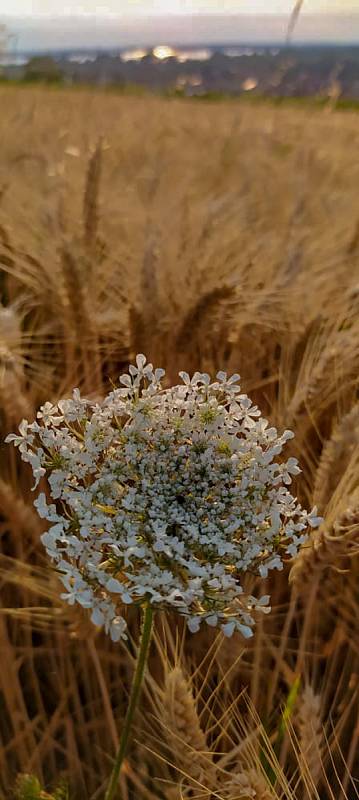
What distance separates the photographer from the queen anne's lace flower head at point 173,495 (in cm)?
40

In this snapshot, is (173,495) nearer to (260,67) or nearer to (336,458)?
(336,458)

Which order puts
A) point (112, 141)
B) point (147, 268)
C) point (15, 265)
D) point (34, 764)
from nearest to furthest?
point (34, 764) < point (147, 268) < point (15, 265) < point (112, 141)

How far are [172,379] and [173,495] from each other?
0.48 metres

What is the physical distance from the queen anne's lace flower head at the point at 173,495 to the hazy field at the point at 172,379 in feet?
0.56

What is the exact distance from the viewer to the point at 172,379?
90 centimetres

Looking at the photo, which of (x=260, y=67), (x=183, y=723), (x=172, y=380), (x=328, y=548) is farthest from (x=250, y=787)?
(x=260, y=67)

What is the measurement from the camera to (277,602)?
812mm

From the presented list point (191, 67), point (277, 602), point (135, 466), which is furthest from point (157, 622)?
point (191, 67)

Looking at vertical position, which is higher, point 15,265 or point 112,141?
point 112,141

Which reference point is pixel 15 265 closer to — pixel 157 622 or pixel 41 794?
pixel 157 622

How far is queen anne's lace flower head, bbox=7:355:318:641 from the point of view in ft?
1.30

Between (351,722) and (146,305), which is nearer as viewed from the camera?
(351,722)

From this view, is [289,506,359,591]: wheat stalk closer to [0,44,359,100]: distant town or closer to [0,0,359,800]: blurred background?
[0,0,359,800]: blurred background

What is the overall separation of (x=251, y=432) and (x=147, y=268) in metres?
0.53
